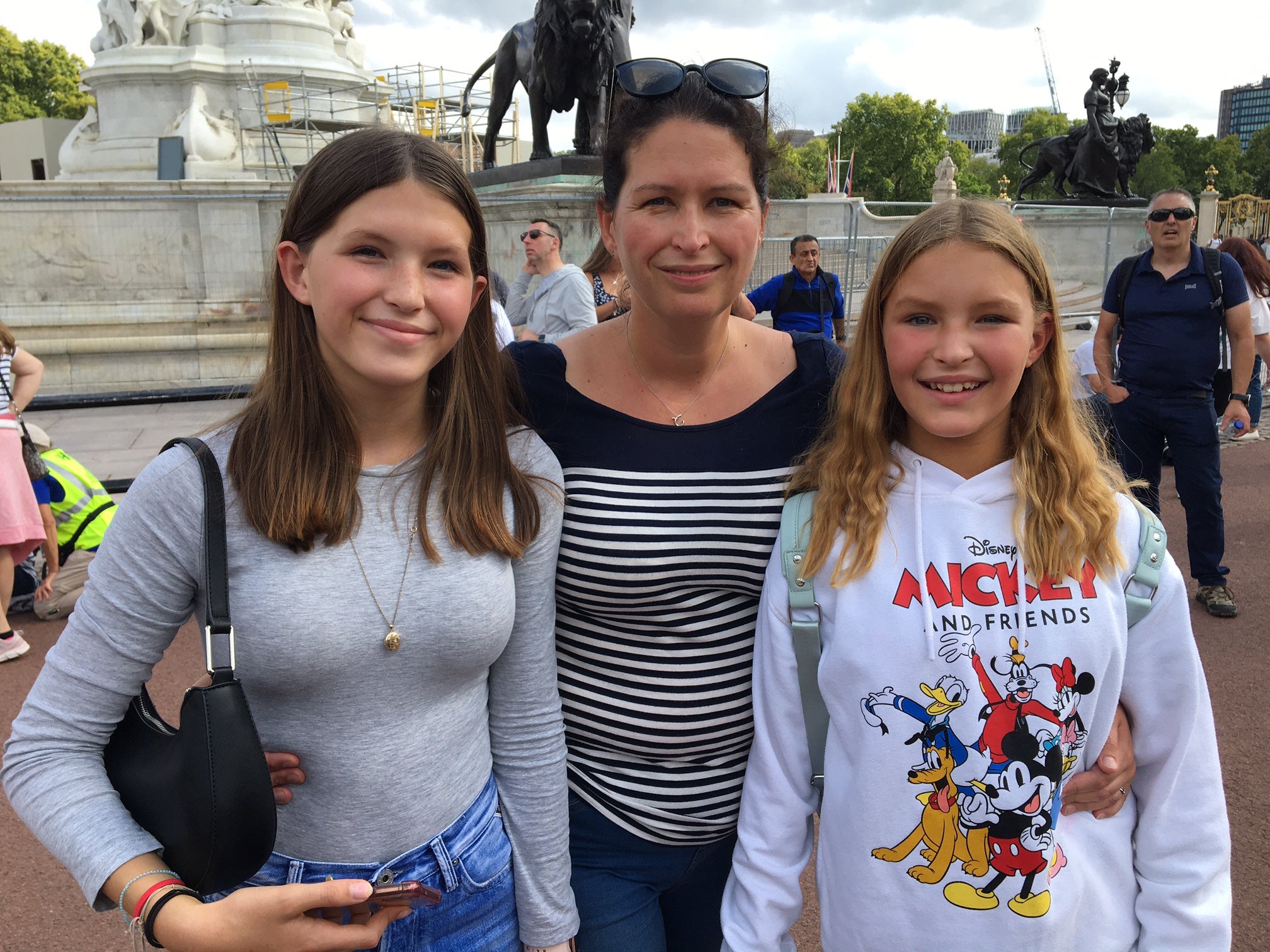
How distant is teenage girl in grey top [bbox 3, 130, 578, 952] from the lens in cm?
136

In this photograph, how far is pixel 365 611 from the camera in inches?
57.2

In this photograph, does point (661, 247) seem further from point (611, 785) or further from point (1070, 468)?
point (611, 785)

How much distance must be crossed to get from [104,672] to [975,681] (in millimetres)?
1345

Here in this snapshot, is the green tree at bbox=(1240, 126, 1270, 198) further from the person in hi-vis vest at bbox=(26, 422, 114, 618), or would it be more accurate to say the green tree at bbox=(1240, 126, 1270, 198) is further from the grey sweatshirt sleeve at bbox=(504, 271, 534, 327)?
the person in hi-vis vest at bbox=(26, 422, 114, 618)

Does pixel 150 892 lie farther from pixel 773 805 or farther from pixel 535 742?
pixel 773 805

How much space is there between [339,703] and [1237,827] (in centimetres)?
341

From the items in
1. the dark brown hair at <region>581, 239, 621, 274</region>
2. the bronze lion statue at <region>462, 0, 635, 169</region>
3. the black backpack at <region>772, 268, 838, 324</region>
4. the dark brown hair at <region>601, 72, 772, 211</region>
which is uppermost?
the bronze lion statue at <region>462, 0, 635, 169</region>

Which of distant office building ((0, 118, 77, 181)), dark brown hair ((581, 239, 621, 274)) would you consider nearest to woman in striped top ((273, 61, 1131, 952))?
dark brown hair ((581, 239, 621, 274))

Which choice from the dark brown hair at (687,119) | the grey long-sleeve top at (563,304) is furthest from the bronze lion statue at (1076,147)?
the dark brown hair at (687,119)

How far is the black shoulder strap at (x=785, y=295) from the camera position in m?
8.38

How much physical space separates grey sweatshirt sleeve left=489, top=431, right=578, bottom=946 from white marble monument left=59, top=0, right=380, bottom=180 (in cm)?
2207

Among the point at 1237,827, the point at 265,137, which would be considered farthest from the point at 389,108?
the point at 1237,827

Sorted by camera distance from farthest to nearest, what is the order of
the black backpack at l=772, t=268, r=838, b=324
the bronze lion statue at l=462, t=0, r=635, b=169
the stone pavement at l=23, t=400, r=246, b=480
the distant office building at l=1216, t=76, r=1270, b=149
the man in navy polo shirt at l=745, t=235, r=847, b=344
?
1. the distant office building at l=1216, t=76, r=1270, b=149
2. the bronze lion statue at l=462, t=0, r=635, b=169
3. the stone pavement at l=23, t=400, r=246, b=480
4. the black backpack at l=772, t=268, r=838, b=324
5. the man in navy polo shirt at l=745, t=235, r=847, b=344

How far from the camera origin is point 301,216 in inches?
60.9
